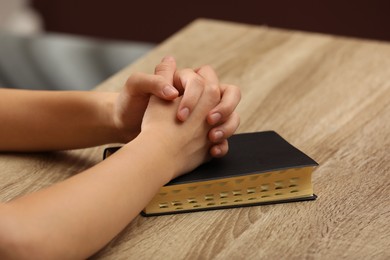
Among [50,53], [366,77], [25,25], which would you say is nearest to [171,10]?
[25,25]

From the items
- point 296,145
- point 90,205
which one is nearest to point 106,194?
point 90,205

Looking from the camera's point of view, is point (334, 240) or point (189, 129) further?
point (189, 129)

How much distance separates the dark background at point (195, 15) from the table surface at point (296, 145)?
1.47 metres

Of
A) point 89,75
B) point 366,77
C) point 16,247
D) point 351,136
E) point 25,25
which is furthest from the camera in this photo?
point 25,25

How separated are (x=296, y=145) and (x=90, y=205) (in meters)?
0.39

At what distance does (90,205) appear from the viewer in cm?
79

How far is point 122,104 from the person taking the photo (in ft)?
3.31

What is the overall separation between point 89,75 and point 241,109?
568 millimetres

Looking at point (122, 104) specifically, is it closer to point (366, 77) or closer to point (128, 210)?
point (128, 210)

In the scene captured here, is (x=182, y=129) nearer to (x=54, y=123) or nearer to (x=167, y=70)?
(x=167, y=70)

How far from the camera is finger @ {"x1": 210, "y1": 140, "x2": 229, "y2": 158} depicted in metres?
0.95

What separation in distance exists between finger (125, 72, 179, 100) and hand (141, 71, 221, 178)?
0.05 ft

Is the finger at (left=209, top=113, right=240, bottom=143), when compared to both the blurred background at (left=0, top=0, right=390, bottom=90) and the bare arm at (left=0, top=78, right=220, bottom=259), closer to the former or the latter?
the bare arm at (left=0, top=78, right=220, bottom=259)

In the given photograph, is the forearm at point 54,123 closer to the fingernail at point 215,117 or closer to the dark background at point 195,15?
the fingernail at point 215,117
